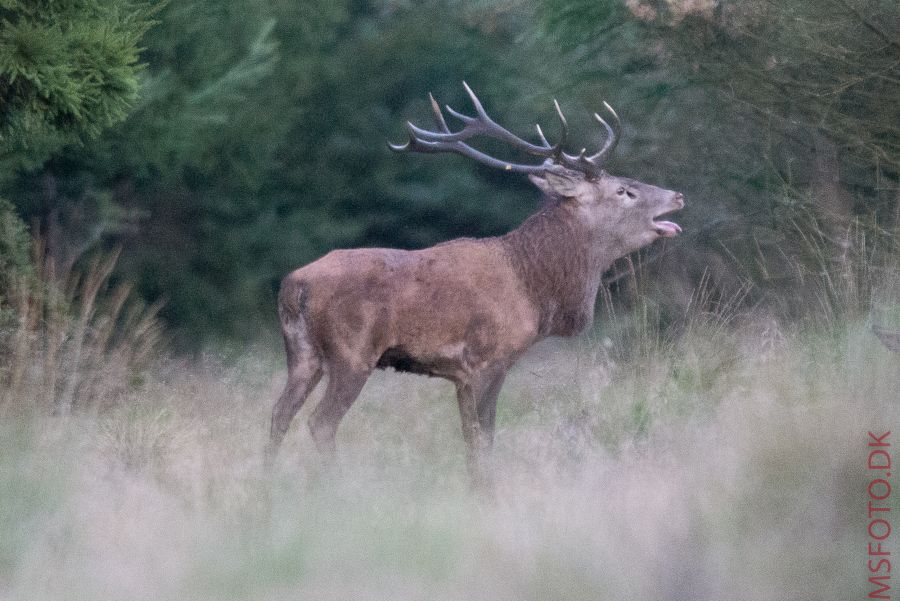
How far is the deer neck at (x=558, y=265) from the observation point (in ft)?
29.6

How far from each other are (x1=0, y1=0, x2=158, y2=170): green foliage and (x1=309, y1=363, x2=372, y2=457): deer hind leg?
79.2 inches

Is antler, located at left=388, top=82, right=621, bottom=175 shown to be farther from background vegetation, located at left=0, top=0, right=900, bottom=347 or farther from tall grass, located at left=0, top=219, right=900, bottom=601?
background vegetation, located at left=0, top=0, right=900, bottom=347

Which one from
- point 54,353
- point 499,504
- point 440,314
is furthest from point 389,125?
point 499,504

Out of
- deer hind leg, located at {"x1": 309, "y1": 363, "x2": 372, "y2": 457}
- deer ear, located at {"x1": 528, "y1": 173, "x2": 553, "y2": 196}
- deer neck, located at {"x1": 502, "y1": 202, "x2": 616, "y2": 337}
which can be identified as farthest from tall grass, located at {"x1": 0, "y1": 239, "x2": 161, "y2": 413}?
deer ear, located at {"x1": 528, "y1": 173, "x2": 553, "y2": 196}

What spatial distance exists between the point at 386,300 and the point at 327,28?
7.63 m

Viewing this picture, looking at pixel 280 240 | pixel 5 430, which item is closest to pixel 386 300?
pixel 5 430

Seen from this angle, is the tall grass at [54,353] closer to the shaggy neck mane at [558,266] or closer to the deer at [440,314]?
the deer at [440,314]

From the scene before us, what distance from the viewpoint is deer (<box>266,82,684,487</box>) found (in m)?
8.49

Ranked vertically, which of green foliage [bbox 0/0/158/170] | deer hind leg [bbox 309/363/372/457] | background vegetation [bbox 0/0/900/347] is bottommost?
background vegetation [bbox 0/0/900/347]

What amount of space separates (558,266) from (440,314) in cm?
89

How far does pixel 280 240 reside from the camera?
50.7ft

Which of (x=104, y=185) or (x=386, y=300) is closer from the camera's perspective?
(x=386, y=300)

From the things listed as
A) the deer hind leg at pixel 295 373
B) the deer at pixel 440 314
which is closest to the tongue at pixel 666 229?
the deer at pixel 440 314

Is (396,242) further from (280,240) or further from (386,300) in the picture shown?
(386,300)
